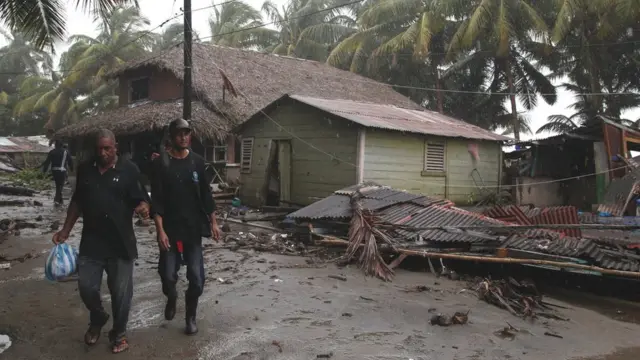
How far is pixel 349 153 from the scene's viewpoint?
11.7 metres

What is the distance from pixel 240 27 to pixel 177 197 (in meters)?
28.3

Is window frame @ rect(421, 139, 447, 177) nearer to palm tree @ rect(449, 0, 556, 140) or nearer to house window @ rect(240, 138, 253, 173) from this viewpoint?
house window @ rect(240, 138, 253, 173)

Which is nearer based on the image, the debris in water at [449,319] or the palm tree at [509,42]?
the debris in water at [449,319]

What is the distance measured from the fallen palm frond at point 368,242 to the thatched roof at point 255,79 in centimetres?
1110

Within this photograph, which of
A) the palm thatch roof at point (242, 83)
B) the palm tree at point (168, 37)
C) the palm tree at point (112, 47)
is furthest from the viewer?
the palm tree at point (168, 37)

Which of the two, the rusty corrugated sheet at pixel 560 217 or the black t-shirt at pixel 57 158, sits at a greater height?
the black t-shirt at pixel 57 158

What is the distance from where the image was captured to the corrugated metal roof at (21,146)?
29.8 m

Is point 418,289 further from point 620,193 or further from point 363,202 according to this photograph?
point 620,193

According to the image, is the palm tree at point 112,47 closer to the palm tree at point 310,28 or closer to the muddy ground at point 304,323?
the palm tree at point 310,28

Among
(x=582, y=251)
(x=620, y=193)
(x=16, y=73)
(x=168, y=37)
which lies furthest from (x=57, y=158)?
(x=16, y=73)

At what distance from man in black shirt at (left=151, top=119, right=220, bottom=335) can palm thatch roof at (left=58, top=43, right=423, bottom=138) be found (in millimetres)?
12162

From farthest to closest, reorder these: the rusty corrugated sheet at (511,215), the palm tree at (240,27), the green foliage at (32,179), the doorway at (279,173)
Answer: the palm tree at (240,27) < the green foliage at (32,179) < the doorway at (279,173) < the rusty corrugated sheet at (511,215)

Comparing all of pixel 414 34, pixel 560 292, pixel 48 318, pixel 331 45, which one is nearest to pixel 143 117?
pixel 414 34

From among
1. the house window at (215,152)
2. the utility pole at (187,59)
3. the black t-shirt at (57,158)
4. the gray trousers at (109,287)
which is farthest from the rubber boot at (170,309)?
the house window at (215,152)
